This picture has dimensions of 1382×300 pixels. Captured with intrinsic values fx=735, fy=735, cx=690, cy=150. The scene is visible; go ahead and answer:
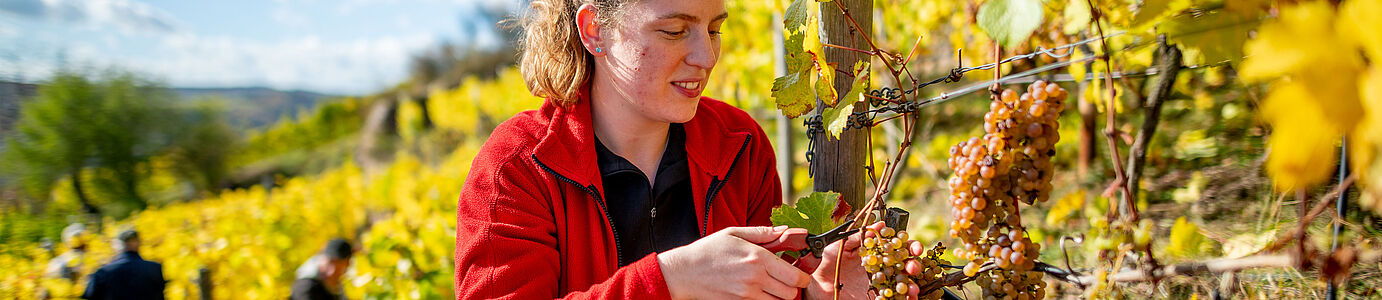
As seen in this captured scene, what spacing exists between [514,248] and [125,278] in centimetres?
381

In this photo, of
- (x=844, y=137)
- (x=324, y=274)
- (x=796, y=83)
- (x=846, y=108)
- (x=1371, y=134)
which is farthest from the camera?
(x=324, y=274)

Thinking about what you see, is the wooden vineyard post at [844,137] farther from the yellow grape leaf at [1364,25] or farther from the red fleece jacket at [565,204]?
the yellow grape leaf at [1364,25]

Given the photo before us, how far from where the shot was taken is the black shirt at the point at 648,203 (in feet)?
4.58

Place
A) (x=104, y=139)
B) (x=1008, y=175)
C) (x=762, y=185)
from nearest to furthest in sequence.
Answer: (x=1008, y=175)
(x=762, y=185)
(x=104, y=139)

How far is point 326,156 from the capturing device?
750 inches

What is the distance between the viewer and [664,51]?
119 cm

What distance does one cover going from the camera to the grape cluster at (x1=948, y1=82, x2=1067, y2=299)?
794mm

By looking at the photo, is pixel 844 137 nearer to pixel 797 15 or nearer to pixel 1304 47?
pixel 797 15

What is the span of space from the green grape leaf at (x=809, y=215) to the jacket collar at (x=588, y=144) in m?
0.28

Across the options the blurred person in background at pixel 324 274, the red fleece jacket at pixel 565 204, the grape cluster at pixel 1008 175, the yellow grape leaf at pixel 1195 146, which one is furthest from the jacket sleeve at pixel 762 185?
the blurred person in background at pixel 324 274

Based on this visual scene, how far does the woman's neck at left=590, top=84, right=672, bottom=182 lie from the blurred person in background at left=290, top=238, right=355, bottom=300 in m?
3.40

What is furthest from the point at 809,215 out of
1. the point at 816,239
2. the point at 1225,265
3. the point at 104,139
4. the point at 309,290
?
the point at 104,139

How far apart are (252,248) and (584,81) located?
3.78m

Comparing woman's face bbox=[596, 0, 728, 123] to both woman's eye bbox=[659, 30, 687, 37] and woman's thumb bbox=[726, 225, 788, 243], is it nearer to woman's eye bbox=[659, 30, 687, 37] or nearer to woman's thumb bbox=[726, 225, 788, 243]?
woman's eye bbox=[659, 30, 687, 37]
